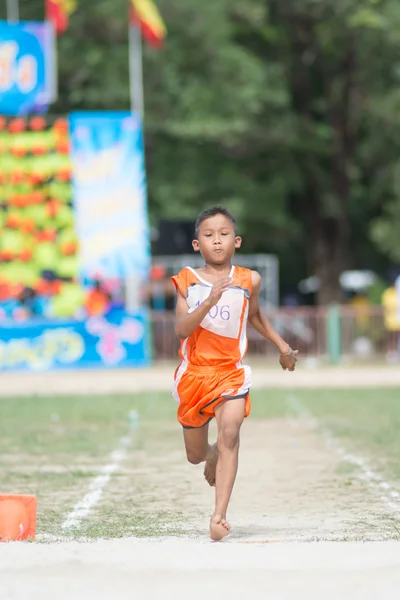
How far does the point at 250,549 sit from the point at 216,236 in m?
1.86

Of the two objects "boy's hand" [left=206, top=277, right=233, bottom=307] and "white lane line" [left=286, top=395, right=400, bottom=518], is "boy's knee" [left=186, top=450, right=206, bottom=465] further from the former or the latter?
"white lane line" [left=286, top=395, right=400, bottom=518]

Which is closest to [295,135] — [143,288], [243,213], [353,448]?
[243,213]

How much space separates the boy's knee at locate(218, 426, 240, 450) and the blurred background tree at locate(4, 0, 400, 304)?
27120mm

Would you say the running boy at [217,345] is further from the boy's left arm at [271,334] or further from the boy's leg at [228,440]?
the boy's left arm at [271,334]

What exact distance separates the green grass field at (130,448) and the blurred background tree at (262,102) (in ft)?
48.7

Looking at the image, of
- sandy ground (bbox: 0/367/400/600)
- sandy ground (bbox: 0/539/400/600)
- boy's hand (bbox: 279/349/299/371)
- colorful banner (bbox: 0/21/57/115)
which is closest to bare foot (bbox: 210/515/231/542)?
sandy ground (bbox: 0/367/400/600)

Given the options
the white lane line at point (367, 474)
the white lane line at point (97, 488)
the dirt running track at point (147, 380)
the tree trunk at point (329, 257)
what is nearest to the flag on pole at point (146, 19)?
the dirt running track at point (147, 380)

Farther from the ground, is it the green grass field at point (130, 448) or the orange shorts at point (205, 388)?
the orange shorts at point (205, 388)

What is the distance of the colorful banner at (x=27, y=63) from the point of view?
2778 cm

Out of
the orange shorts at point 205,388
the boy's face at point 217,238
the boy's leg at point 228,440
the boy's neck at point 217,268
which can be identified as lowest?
the boy's leg at point 228,440

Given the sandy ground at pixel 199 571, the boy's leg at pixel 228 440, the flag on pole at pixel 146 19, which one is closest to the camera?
the sandy ground at pixel 199 571

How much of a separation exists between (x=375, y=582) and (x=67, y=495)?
441 cm

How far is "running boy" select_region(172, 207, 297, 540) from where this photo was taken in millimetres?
Result: 7512

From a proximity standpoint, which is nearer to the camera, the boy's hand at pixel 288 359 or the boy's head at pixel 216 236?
the boy's head at pixel 216 236
